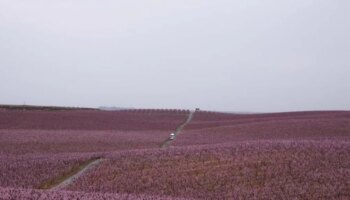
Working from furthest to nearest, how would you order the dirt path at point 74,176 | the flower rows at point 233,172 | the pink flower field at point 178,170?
the dirt path at point 74,176, the flower rows at point 233,172, the pink flower field at point 178,170

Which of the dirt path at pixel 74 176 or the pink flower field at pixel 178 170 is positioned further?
the dirt path at pixel 74 176

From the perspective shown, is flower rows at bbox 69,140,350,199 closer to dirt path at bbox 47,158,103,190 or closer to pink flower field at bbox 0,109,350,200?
pink flower field at bbox 0,109,350,200

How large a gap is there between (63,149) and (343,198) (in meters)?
21.4

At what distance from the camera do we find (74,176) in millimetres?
24922

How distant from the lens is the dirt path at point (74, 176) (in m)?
22.7

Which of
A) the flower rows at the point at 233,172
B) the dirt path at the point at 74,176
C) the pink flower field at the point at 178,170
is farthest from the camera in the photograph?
A: the dirt path at the point at 74,176

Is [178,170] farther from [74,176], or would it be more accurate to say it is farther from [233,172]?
[74,176]

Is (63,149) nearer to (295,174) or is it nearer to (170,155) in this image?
(170,155)

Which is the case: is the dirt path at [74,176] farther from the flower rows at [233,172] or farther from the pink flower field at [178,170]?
the flower rows at [233,172]

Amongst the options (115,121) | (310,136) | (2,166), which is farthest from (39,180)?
(115,121)

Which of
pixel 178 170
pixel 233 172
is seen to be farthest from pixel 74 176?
pixel 233 172

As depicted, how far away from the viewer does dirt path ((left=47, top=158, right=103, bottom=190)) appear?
22.7 m

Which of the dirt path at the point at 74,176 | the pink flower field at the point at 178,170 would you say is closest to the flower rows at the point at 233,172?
the pink flower field at the point at 178,170

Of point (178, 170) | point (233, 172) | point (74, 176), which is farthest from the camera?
point (74, 176)
